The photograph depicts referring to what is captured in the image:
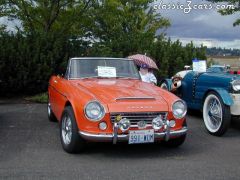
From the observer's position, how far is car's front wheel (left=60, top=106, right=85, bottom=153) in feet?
17.9

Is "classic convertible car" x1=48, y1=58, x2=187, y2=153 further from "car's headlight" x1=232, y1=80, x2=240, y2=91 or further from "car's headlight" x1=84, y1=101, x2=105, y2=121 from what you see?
"car's headlight" x1=232, y1=80, x2=240, y2=91

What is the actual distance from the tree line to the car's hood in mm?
5642

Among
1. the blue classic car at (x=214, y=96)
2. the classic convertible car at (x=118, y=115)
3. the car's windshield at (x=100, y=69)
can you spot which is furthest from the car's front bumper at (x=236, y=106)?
the car's windshield at (x=100, y=69)

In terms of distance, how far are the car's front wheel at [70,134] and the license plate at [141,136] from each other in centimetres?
69

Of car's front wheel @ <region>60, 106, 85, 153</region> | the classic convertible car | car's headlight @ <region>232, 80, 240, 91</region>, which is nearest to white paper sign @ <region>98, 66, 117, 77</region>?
the classic convertible car

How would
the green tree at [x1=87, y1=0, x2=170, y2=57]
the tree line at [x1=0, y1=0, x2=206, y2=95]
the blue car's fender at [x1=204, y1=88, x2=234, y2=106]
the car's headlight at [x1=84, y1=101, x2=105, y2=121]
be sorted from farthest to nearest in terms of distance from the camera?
the green tree at [x1=87, y1=0, x2=170, y2=57] → the tree line at [x1=0, y1=0, x2=206, y2=95] → the blue car's fender at [x1=204, y1=88, x2=234, y2=106] → the car's headlight at [x1=84, y1=101, x2=105, y2=121]

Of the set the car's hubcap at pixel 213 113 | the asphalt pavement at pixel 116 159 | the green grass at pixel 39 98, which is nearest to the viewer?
the asphalt pavement at pixel 116 159

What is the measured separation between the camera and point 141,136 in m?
5.36

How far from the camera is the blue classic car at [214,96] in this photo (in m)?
6.77

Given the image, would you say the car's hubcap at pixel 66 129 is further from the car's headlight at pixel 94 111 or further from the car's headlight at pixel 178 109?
the car's headlight at pixel 178 109

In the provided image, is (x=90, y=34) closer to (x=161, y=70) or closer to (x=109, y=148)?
(x=161, y=70)

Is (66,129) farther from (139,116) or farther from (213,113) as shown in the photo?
(213,113)

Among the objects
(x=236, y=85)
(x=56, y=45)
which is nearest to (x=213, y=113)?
(x=236, y=85)

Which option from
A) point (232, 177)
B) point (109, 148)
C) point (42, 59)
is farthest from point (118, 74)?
point (42, 59)
